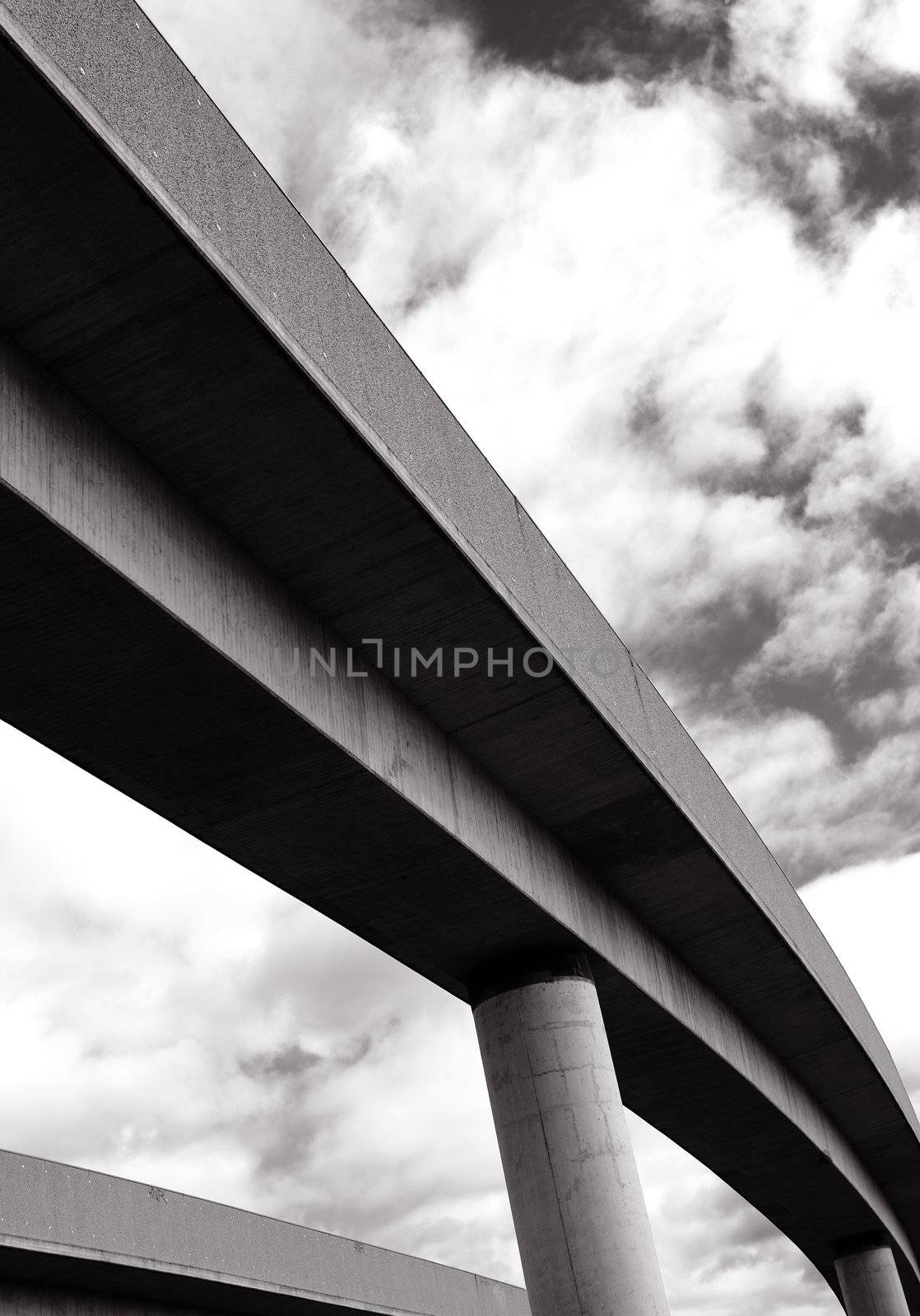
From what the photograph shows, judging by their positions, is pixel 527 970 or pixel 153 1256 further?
pixel 153 1256

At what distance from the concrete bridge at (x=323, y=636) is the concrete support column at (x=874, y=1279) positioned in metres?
14.9

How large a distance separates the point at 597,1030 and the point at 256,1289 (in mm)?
15220

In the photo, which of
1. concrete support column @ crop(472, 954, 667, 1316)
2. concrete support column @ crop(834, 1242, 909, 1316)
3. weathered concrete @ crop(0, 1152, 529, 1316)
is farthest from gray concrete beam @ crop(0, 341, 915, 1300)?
concrete support column @ crop(834, 1242, 909, 1316)

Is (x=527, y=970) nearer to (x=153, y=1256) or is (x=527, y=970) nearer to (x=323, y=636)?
(x=323, y=636)

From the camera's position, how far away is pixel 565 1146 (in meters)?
10.8

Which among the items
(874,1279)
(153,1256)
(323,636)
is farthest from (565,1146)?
(874,1279)

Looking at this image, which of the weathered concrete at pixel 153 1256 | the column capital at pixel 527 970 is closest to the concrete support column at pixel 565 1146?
the column capital at pixel 527 970

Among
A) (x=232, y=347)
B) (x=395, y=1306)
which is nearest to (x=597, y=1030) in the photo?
(x=232, y=347)

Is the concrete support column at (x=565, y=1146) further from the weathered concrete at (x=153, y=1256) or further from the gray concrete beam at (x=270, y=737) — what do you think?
the weathered concrete at (x=153, y=1256)

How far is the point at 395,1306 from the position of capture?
1113 inches

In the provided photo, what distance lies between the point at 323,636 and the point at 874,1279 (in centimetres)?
2289

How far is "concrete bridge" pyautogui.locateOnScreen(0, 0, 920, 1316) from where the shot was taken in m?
6.59

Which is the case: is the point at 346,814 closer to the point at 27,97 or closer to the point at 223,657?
the point at 223,657

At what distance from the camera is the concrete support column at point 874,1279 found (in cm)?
2616
